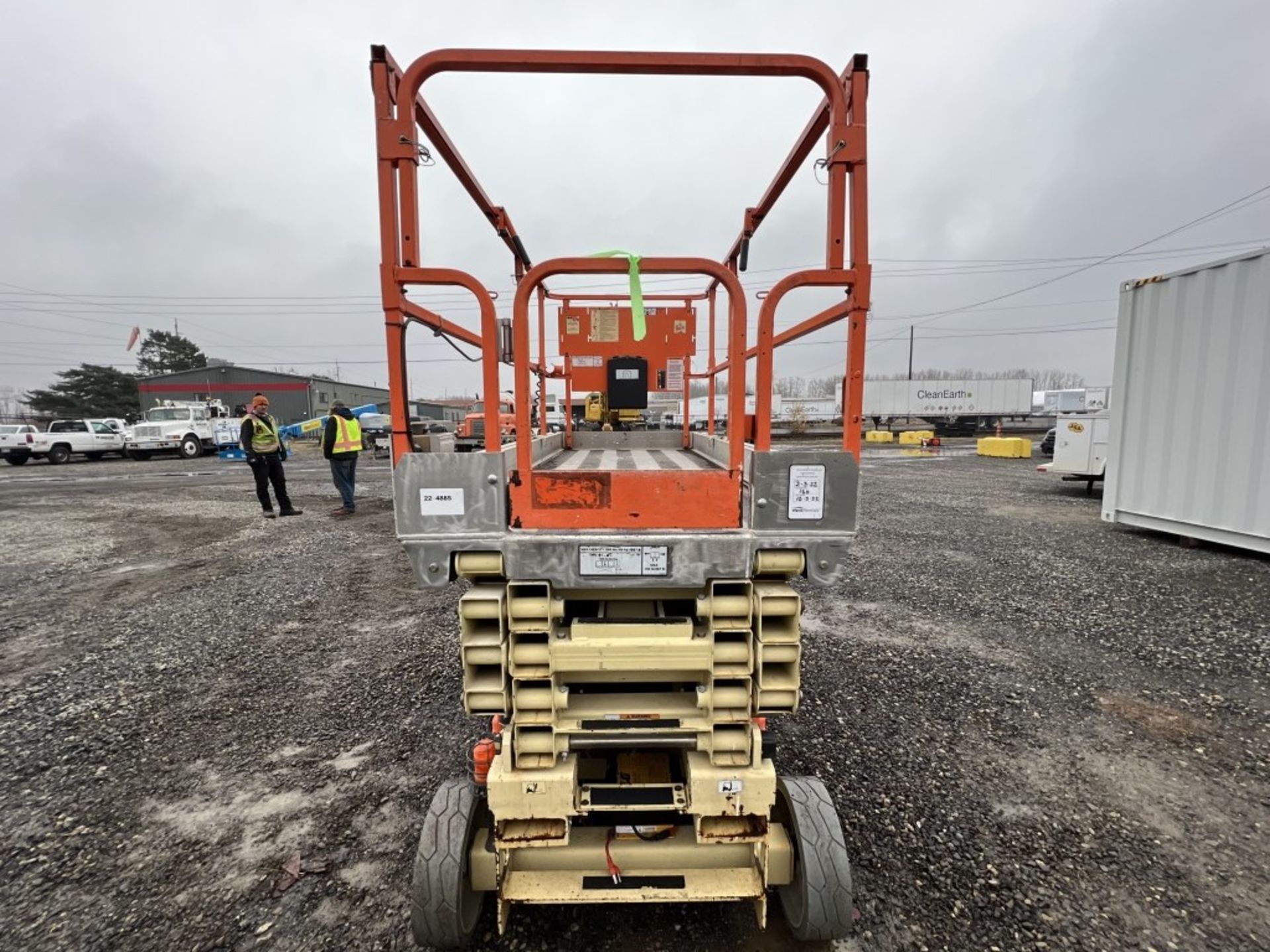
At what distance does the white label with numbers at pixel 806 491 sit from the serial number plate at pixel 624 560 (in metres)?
0.45

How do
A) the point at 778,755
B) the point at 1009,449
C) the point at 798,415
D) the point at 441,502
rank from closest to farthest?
the point at 441,502 → the point at 778,755 → the point at 1009,449 → the point at 798,415

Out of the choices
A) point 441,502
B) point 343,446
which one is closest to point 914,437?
point 343,446

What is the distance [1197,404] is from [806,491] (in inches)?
330

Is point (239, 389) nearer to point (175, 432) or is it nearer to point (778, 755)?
point (175, 432)

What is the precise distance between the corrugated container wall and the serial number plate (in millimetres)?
8389

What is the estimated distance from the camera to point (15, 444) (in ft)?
70.4

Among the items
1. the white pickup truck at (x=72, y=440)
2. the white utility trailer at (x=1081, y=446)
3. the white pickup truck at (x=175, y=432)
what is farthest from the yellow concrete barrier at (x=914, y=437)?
the white pickup truck at (x=72, y=440)

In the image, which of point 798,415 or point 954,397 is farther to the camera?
point 954,397

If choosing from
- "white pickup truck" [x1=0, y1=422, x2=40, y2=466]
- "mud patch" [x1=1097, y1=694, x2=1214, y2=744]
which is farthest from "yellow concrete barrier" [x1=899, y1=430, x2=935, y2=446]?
"white pickup truck" [x1=0, y1=422, x2=40, y2=466]

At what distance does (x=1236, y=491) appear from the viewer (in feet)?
22.3

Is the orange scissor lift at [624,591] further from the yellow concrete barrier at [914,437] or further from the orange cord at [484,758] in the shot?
the yellow concrete barrier at [914,437]

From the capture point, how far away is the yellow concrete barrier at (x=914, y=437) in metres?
28.5

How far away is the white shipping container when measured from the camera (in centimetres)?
3962

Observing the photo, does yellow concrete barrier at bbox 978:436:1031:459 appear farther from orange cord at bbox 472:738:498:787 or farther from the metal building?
the metal building
